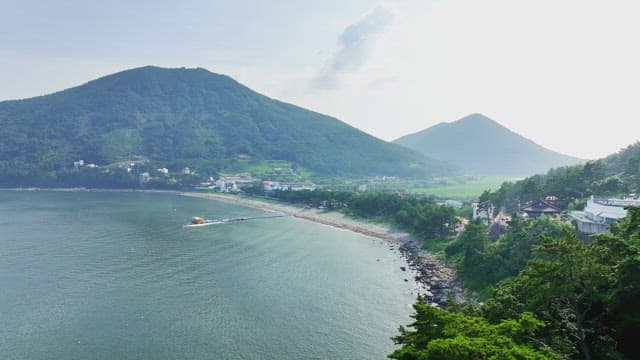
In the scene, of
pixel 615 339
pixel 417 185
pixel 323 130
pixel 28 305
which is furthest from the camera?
pixel 323 130

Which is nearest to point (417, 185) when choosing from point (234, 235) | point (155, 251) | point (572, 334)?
point (234, 235)

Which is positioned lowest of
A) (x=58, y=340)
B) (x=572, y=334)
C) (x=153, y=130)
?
(x=58, y=340)

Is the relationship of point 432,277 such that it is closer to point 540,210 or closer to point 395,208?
point 540,210

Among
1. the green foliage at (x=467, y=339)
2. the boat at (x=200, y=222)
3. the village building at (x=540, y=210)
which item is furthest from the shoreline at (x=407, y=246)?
the boat at (x=200, y=222)

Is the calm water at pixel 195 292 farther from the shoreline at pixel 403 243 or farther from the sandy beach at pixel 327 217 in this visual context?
the sandy beach at pixel 327 217

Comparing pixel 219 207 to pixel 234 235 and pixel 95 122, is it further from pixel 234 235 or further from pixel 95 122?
pixel 95 122

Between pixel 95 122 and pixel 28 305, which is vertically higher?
pixel 95 122

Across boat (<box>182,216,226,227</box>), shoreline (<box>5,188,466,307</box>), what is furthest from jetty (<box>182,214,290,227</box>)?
shoreline (<box>5,188,466,307</box>)
